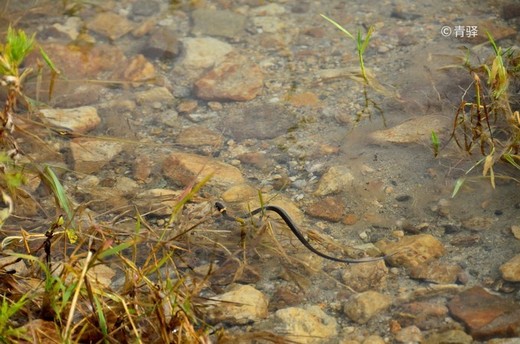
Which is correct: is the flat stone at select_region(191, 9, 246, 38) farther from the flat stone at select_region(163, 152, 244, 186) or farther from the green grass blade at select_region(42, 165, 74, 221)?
the green grass blade at select_region(42, 165, 74, 221)

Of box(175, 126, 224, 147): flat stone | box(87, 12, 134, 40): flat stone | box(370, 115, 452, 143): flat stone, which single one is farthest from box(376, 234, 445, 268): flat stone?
box(87, 12, 134, 40): flat stone

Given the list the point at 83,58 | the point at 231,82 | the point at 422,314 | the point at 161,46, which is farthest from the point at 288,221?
the point at 83,58

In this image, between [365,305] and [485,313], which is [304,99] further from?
[485,313]

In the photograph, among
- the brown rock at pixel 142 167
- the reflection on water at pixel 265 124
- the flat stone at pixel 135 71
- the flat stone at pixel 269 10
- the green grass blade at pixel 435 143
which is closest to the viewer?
the reflection on water at pixel 265 124

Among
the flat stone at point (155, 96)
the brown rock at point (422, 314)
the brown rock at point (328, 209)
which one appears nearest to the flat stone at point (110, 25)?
the flat stone at point (155, 96)

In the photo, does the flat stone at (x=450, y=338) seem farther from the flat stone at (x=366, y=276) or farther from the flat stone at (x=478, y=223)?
the flat stone at (x=478, y=223)

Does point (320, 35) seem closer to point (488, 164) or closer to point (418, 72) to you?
point (418, 72)
